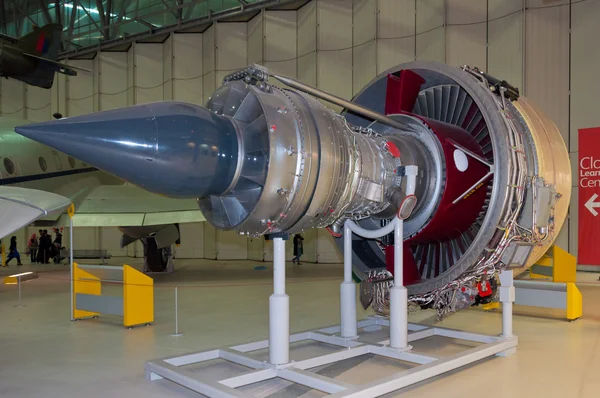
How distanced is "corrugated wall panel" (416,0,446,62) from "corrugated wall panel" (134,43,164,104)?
488 inches

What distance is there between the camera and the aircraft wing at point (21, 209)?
363cm

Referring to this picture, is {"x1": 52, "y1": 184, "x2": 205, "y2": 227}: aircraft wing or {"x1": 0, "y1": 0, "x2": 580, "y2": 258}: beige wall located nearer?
{"x1": 52, "y1": 184, "x2": 205, "y2": 227}: aircraft wing

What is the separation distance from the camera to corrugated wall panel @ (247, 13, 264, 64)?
21.1 metres

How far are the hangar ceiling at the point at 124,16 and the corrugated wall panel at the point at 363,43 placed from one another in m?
2.63

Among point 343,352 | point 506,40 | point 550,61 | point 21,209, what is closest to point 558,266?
point 343,352

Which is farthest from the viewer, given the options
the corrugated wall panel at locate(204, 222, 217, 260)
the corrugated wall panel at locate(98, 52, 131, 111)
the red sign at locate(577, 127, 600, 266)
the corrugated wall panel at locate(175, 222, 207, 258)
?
the corrugated wall panel at locate(98, 52, 131, 111)

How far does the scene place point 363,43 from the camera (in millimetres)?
18734

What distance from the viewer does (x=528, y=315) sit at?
8414 millimetres

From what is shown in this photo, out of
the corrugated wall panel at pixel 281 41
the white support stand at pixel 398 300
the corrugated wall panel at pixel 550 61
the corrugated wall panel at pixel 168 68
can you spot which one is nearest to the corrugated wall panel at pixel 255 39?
the corrugated wall panel at pixel 281 41

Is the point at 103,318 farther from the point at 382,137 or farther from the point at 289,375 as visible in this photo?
the point at 382,137

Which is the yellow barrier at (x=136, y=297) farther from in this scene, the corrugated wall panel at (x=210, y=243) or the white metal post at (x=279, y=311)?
the corrugated wall panel at (x=210, y=243)

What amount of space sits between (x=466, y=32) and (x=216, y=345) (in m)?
13.7

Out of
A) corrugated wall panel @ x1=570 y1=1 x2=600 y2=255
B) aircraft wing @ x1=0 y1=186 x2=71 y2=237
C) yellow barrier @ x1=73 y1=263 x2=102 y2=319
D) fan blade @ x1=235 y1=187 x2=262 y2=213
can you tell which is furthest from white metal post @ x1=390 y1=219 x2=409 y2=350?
corrugated wall panel @ x1=570 y1=1 x2=600 y2=255

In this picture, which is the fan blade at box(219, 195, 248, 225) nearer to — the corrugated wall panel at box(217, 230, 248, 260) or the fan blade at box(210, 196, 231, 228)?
the fan blade at box(210, 196, 231, 228)
